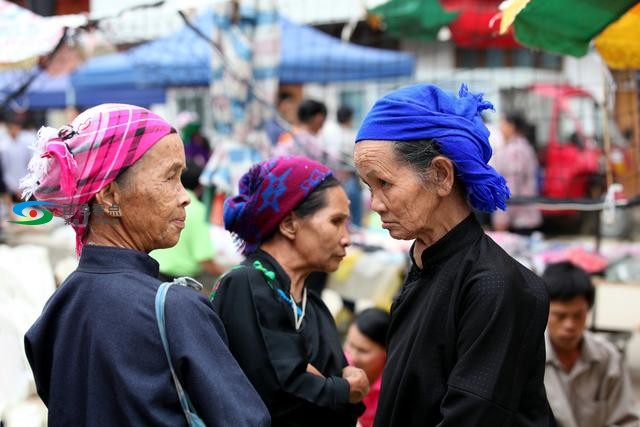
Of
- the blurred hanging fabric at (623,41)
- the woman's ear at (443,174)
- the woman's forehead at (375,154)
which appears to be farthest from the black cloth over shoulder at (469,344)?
the blurred hanging fabric at (623,41)

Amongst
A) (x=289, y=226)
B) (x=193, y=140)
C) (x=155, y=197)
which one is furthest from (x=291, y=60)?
(x=155, y=197)

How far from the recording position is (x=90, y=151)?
Answer: 1964 mm

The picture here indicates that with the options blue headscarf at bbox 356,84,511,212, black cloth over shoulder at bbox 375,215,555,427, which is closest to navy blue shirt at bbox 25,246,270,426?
black cloth over shoulder at bbox 375,215,555,427

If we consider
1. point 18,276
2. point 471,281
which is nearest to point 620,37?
point 471,281

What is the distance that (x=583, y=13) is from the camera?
333 centimetres

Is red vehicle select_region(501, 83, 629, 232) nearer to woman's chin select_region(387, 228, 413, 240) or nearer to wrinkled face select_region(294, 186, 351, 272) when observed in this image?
wrinkled face select_region(294, 186, 351, 272)

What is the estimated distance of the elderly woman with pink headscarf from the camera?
1876mm

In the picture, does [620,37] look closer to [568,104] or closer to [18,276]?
[18,276]

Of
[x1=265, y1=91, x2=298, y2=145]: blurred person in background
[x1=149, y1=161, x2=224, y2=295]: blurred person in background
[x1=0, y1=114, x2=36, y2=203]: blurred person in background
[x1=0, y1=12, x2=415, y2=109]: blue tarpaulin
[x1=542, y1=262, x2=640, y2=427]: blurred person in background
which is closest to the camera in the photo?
[x1=542, y1=262, x2=640, y2=427]: blurred person in background

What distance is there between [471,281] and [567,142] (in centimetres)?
1089

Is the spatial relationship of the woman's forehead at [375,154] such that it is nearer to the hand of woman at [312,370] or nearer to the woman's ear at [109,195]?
the woman's ear at [109,195]

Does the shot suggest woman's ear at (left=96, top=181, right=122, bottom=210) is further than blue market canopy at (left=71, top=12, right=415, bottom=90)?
No

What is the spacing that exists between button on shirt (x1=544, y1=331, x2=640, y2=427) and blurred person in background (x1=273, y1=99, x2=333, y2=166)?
9.60ft

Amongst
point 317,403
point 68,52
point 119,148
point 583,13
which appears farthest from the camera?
point 68,52
